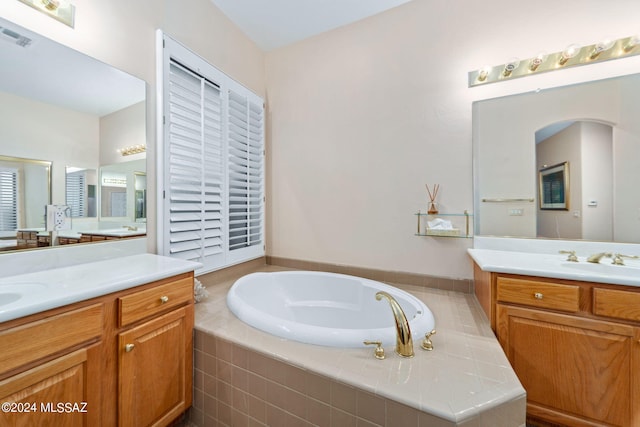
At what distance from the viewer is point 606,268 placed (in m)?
1.28

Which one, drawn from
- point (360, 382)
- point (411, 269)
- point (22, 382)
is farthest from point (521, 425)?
point (22, 382)

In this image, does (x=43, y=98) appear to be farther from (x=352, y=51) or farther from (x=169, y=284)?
(x=352, y=51)

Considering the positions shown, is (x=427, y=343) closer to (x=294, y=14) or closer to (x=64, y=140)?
(x=64, y=140)

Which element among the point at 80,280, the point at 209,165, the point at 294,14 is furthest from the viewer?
the point at 294,14

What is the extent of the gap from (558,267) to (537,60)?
1352 millimetres

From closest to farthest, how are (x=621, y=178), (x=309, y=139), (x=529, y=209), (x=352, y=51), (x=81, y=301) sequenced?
(x=81, y=301) → (x=621, y=178) → (x=529, y=209) → (x=352, y=51) → (x=309, y=139)

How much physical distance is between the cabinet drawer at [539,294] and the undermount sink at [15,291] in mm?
2093

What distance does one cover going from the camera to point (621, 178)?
147 cm

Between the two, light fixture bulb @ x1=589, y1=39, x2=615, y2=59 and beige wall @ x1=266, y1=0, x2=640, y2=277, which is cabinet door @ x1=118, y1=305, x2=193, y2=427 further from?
light fixture bulb @ x1=589, y1=39, x2=615, y2=59

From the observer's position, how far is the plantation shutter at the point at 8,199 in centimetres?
108

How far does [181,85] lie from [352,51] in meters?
1.46

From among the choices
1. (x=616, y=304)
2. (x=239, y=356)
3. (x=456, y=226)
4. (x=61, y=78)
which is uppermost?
(x=61, y=78)

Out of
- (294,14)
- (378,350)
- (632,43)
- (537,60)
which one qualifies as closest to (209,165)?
(294,14)

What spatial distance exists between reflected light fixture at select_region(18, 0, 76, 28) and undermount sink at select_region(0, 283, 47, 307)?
1273mm
